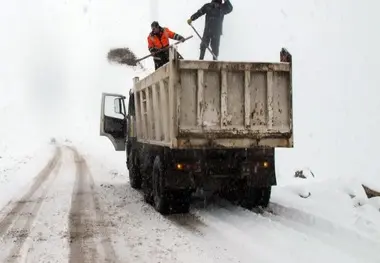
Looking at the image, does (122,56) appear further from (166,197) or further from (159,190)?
(166,197)

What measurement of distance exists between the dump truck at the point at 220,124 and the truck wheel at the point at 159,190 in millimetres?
16

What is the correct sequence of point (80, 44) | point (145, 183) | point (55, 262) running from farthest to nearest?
point (80, 44)
point (145, 183)
point (55, 262)

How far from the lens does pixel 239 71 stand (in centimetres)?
699

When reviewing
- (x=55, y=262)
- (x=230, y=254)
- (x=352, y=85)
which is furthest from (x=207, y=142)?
(x=352, y=85)

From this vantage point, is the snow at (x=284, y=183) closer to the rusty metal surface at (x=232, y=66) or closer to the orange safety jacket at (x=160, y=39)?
the rusty metal surface at (x=232, y=66)

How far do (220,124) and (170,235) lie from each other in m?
1.82

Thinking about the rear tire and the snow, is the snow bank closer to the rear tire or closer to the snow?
the snow

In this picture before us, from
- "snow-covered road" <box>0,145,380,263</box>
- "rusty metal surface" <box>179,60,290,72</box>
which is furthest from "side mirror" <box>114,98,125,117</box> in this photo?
"rusty metal surface" <box>179,60,290,72</box>

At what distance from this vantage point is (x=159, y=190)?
302 inches

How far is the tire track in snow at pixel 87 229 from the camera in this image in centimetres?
525

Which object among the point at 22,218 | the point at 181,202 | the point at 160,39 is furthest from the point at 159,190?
the point at 160,39

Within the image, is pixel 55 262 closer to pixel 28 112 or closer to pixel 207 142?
pixel 207 142

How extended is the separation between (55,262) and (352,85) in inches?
517

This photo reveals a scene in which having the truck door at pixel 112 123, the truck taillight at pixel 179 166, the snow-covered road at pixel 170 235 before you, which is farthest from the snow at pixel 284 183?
the truck door at pixel 112 123
